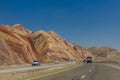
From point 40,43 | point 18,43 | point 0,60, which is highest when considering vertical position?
point 40,43

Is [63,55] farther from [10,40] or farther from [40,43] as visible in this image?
[10,40]

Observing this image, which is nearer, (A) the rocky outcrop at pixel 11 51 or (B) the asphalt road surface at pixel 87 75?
(B) the asphalt road surface at pixel 87 75

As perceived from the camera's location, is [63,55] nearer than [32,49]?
No

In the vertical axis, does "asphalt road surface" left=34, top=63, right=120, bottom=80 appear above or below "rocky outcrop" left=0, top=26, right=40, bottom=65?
below

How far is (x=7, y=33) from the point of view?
291ft

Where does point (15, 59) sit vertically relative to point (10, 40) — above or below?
below

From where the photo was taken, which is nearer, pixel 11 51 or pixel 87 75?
pixel 87 75

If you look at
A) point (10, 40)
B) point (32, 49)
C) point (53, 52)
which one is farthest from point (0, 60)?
point (53, 52)

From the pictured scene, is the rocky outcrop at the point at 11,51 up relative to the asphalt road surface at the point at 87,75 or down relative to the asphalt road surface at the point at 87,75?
up

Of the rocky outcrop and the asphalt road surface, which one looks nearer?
the asphalt road surface

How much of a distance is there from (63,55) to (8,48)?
75322 mm

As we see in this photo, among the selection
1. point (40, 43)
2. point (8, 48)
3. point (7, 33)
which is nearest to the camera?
point (8, 48)

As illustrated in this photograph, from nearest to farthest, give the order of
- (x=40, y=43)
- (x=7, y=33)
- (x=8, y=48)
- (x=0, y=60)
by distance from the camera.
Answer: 1. (x=0, y=60)
2. (x=8, y=48)
3. (x=7, y=33)
4. (x=40, y=43)

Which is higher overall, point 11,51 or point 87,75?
point 11,51
